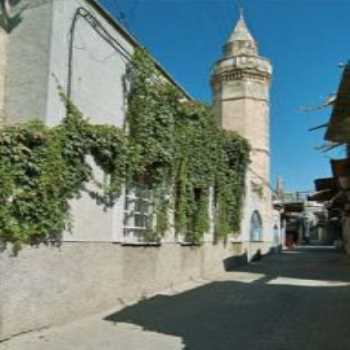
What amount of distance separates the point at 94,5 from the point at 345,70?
21.1ft

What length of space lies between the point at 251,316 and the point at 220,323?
0.87 meters

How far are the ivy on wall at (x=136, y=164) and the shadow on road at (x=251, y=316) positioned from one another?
2068 mm

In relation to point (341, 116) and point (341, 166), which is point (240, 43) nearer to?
point (341, 166)

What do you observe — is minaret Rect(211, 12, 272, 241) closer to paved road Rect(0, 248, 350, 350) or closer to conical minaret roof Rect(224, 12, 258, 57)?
conical minaret roof Rect(224, 12, 258, 57)

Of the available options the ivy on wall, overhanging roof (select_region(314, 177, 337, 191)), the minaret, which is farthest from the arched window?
overhanging roof (select_region(314, 177, 337, 191))

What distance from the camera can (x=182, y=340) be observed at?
704 cm

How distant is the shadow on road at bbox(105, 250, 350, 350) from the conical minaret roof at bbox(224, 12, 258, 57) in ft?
60.9

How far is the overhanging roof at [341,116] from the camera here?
18.1ft

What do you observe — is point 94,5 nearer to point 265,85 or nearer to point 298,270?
point 298,270

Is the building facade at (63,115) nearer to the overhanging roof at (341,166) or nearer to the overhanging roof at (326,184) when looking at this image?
the overhanging roof at (341,166)

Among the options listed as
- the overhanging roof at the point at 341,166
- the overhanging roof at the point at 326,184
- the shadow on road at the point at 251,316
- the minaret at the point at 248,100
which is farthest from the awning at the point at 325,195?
the overhanging roof at the point at 341,166

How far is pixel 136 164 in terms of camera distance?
415 inches

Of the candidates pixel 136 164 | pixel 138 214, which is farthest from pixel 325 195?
pixel 136 164

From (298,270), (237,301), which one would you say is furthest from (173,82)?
(298,270)
